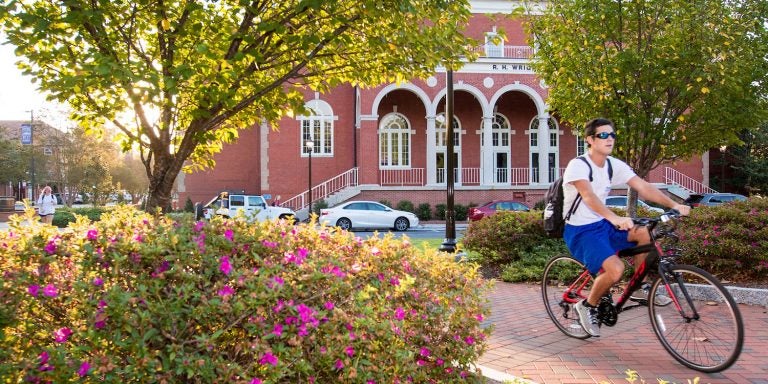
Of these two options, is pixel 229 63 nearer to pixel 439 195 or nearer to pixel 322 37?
pixel 322 37

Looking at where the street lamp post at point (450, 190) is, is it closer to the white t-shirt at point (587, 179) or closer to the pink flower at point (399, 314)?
the white t-shirt at point (587, 179)

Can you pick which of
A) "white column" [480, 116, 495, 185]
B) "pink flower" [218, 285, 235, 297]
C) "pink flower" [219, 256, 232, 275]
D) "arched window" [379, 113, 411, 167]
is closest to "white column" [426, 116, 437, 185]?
"arched window" [379, 113, 411, 167]

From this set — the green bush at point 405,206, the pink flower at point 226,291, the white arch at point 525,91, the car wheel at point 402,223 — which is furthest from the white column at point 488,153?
the pink flower at point 226,291

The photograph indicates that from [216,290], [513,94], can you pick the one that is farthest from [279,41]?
[513,94]

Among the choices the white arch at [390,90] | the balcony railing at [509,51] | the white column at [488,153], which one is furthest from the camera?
the balcony railing at [509,51]

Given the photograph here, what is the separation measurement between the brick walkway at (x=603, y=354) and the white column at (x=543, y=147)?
79.3ft

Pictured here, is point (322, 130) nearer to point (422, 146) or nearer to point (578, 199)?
point (422, 146)

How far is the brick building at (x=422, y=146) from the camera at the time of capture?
2892 centimetres

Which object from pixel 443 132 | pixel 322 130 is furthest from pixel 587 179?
pixel 443 132

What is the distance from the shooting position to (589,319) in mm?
4699

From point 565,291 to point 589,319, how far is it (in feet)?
1.79

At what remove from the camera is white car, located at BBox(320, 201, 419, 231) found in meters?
23.2

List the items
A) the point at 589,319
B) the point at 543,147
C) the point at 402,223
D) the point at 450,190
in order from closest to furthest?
the point at 589,319 < the point at 450,190 < the point at 402,223 < the point at 543,147

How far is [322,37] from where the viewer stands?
4973 millimetres
